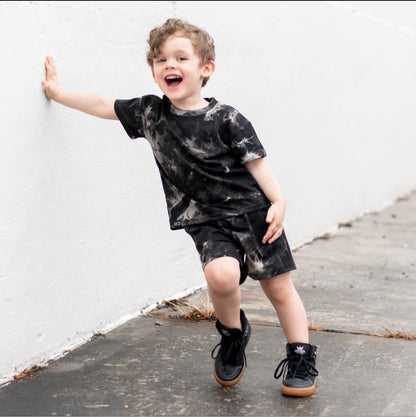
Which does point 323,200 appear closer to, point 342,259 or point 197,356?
point 342,259

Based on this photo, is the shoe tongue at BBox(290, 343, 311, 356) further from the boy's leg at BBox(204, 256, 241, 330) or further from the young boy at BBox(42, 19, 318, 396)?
the boy's leg at BBox(204, 256, 241, 330)

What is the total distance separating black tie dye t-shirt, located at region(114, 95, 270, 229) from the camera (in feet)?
11.3

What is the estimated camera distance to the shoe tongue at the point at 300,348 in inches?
140

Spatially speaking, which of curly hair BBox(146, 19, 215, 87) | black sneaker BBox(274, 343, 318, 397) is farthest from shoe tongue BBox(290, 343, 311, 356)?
curly hair BBox(146, 19, 215, 87)

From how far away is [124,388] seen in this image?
354cm

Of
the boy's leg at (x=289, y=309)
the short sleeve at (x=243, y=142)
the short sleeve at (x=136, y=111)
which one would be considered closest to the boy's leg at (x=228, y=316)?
the boy's leg at (x=289, y=309)

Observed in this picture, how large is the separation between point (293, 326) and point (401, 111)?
20.2 ft

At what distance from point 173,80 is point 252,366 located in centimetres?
129

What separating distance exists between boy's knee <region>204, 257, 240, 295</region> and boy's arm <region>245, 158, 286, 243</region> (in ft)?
0.61

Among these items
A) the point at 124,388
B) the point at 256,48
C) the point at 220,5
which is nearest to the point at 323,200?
the point at 256,48

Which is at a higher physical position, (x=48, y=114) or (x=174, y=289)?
(x=48, y=114)

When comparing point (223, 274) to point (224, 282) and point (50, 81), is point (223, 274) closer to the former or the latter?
point (224, 282)

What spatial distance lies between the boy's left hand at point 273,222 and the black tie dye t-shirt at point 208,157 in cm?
6

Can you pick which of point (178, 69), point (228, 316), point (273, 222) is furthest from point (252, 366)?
point (178, 69)
